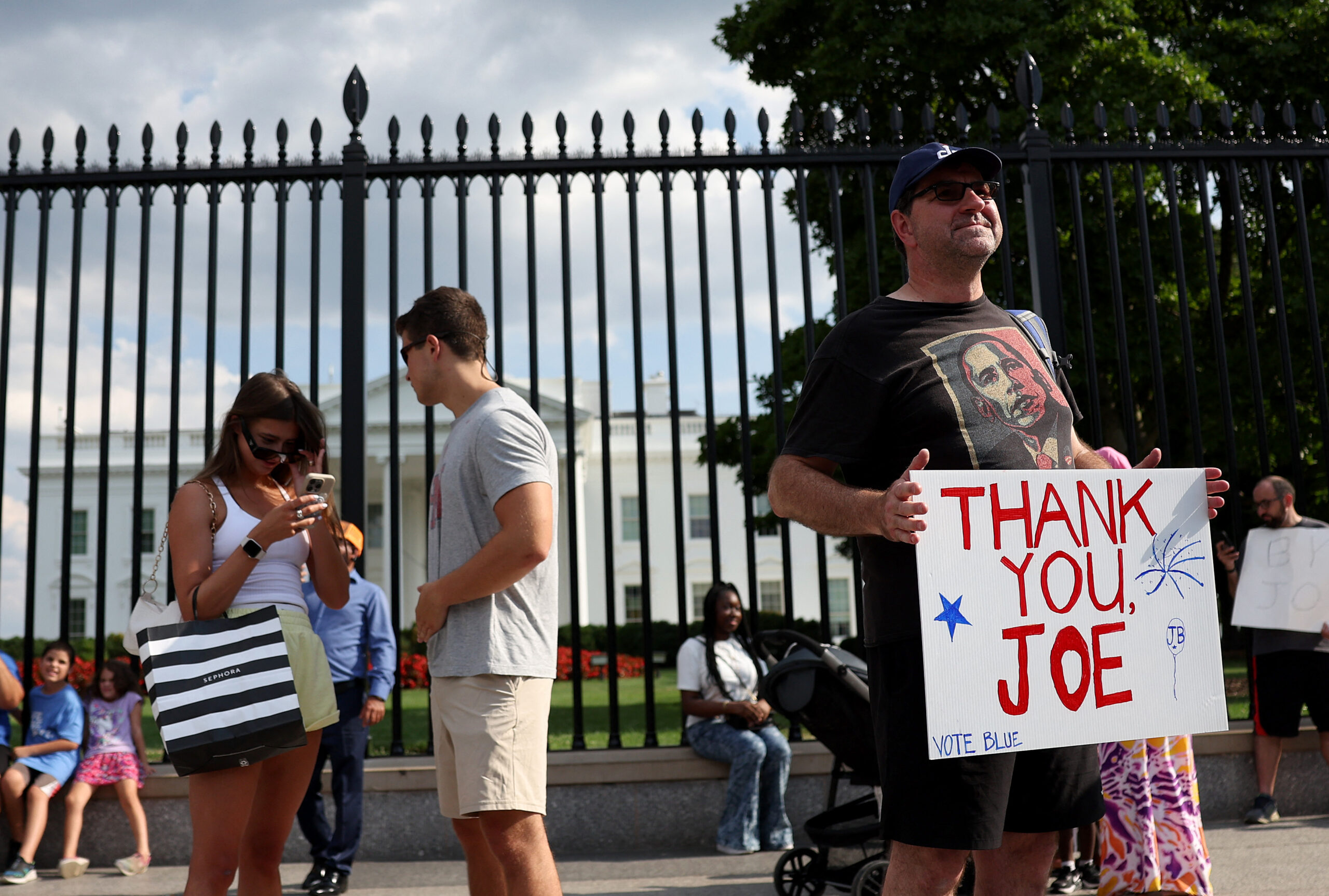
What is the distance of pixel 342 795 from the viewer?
16.9 ft

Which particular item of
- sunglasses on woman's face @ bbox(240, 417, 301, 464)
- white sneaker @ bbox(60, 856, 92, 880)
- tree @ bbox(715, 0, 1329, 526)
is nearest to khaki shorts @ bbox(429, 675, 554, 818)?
sunglasses on woman's face @ bbox(240, 417, 301, 464)

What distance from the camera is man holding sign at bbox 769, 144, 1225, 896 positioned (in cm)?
203

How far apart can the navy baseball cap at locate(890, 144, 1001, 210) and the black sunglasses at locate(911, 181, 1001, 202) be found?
0.03m

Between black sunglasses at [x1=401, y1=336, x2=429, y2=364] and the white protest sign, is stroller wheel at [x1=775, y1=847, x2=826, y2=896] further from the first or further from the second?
the white protest sign

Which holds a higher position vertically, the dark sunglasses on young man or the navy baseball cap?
the navy baseball cap

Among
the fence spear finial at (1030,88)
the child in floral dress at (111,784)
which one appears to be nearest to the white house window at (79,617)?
the child in floral dress at (111,784)

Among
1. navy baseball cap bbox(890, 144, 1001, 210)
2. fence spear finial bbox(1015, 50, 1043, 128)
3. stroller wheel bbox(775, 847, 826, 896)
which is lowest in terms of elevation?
stroller wheel bbox(775, 847, 826, 896)

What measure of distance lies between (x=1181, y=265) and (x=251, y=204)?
531 cm

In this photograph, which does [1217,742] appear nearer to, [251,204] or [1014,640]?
[1014,640]

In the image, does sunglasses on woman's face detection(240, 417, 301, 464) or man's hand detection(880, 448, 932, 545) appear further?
sunglasses on woman's face detection(240, 417, 301, 464)

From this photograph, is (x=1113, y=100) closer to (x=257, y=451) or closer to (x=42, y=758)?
(x=257, y=451)

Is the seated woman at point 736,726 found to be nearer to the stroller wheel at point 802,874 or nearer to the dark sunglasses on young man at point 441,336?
the stroller wheel at point 802,874

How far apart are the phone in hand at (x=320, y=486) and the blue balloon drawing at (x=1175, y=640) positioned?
207 cm

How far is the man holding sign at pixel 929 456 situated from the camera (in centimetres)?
203
